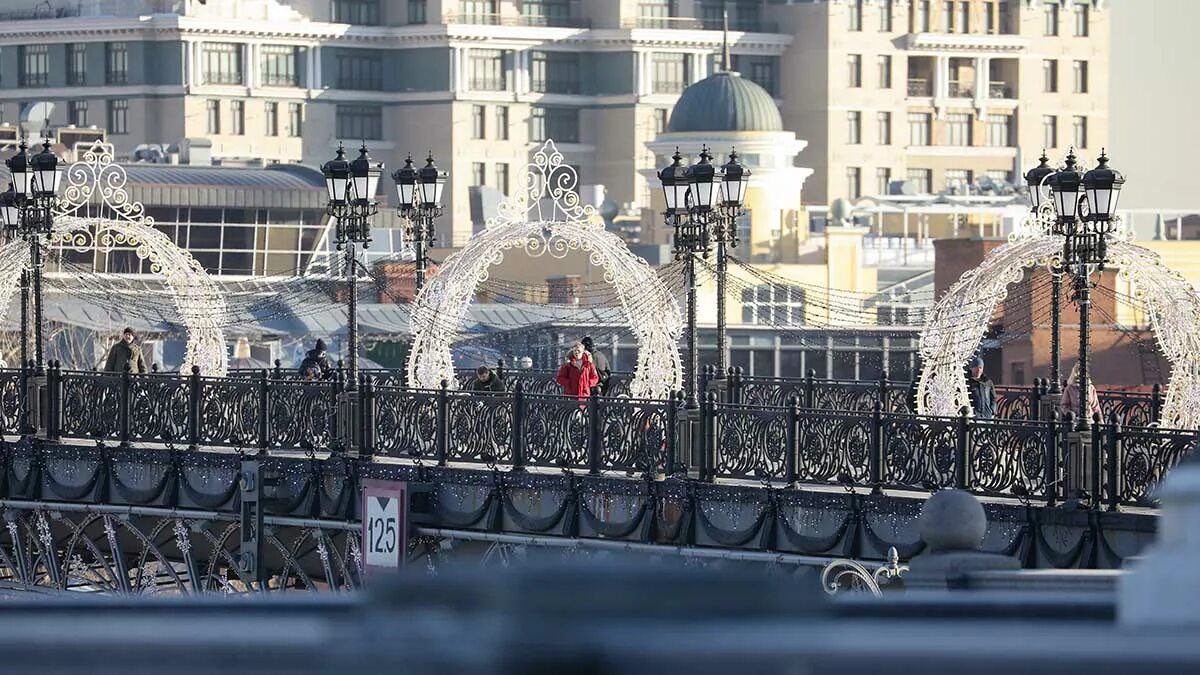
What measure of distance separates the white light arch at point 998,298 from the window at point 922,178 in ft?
300

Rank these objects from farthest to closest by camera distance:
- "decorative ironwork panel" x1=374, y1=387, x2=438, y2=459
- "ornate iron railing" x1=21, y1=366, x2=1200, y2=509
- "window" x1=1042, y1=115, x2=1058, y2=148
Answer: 1. "window" x1=1042, y1=115, x2=1058, y2=148
2. "decorative ironwork panel" x1=374, y1=387, x2=438, y2=459
3. "ornate iron railing" x1=21, y1=366, x2=1200, y2=509

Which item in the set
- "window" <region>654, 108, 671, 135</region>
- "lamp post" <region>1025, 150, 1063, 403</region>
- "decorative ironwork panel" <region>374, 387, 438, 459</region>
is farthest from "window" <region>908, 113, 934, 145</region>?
"decorative ironwork panel" <region>374, 387, 438, 459</region>

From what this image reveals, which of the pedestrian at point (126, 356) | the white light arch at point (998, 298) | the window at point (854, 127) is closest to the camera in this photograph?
the white light arch at point (998, 298)

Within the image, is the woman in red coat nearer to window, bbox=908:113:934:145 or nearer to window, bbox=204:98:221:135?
window, bbox=204:98:221:135

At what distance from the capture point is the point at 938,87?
11894cm

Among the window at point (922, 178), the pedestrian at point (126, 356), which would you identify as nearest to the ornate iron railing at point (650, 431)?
the pedestrian at point (126, 356)

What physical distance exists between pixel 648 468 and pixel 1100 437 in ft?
14.9

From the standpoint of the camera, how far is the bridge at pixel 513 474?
19203mm

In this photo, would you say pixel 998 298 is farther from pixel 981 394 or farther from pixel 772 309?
pixel 772 309

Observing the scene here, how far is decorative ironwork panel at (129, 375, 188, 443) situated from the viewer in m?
26.4

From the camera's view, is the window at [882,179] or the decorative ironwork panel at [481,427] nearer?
the decorative ironwork panel at [481,427]

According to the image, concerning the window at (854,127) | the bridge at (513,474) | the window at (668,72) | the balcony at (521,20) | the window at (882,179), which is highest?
the balcony at (521,20)

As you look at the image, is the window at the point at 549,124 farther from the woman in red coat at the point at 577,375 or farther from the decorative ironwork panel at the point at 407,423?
the decorative ironwork panel at the point at 407,423

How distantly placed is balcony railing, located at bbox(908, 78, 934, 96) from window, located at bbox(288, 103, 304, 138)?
83.2 ft
